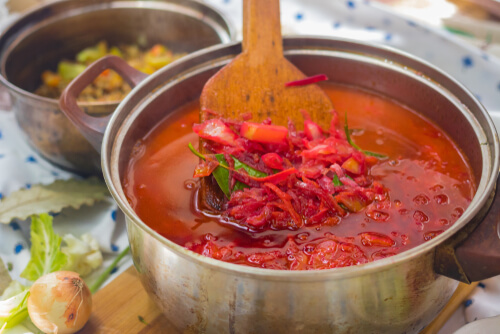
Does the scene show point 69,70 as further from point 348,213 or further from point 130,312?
point 348,213

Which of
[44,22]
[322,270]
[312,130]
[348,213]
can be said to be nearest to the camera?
[322,270]

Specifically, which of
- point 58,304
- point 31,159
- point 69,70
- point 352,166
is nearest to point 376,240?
point 352,166

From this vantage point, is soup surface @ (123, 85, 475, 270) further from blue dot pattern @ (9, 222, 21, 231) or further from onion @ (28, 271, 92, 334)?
blue dot pattern @ (9, 222, 21, 231)

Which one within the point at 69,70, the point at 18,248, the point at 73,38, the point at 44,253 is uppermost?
the point at 73,38

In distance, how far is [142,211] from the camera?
1.71 metres

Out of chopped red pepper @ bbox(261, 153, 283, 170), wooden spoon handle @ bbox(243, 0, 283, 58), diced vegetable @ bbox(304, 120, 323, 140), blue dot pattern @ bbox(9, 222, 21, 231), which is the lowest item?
blue dot pattern @ bbox(9, 222, 21, 231)

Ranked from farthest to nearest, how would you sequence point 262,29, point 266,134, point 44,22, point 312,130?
1. point 44,22
2. point 262,29
3. point 312,130
4. point 266,134

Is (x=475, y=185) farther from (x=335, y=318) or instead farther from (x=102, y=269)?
(x=102, y=269)

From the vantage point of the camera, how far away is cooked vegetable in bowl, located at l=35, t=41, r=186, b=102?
2.71m

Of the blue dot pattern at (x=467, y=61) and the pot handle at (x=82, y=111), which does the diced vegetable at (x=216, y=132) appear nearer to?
the pot handle at (x=82, y=111)

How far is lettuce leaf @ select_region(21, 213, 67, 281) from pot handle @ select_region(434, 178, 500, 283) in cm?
134

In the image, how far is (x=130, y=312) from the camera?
1759 mm

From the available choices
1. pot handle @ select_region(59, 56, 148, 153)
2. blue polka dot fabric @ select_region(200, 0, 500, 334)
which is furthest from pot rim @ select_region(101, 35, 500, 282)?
blue polka dot fabric @ select_region(200, 0, 500, 334)

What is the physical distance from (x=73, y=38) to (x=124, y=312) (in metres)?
1.81
